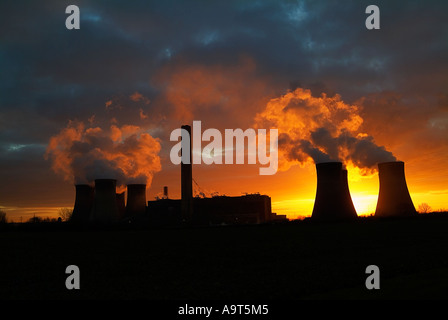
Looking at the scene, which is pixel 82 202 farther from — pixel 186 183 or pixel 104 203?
pixel 186 183

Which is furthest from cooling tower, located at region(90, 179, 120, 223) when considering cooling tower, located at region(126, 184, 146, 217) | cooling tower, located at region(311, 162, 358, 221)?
cooling tower, located at region(311, 162, 358, 221)

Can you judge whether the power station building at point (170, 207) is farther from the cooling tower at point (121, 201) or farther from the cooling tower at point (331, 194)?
the cooling tower at point (331, 194)

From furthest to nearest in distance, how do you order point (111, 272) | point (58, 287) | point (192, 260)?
1. point (192, 260)
2. point (111, 272)
3. point (58, 287)

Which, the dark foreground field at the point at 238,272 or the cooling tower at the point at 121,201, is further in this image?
the cooling tower at the point at 121,201

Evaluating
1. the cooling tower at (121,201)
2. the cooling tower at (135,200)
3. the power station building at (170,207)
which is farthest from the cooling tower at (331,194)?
the cooling tower at (121,201)

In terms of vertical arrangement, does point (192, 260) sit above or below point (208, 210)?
below
